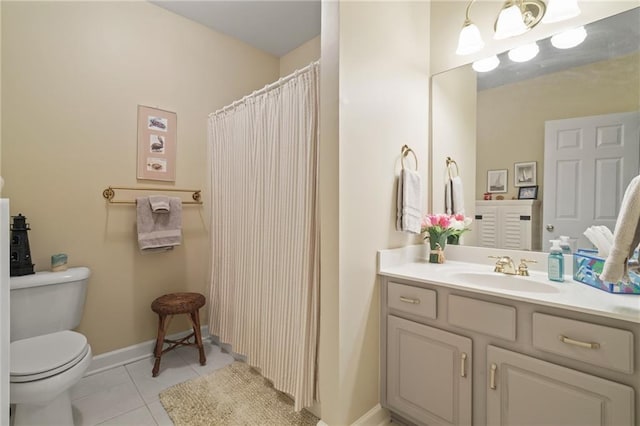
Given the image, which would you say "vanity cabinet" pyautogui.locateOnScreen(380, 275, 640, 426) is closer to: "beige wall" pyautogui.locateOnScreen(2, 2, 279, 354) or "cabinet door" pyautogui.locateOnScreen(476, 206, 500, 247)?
"cabinet door" pyautogui.locateOnScreen(476, 206, 500, 247)

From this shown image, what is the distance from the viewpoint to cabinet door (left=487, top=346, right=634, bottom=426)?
3.03 ft

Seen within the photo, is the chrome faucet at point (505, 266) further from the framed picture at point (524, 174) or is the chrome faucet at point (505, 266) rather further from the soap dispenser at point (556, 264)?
the framed picture at point (524, 174)

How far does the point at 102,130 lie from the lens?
2.04 m

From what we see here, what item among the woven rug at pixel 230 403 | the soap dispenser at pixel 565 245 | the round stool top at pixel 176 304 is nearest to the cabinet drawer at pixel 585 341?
the soap dispenser at pixel 565 245

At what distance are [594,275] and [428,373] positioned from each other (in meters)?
0.82

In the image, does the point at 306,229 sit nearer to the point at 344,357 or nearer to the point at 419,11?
the point at 344,357

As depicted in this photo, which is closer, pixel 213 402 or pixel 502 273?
pixel 502 273

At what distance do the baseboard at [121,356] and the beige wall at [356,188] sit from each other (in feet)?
5.09

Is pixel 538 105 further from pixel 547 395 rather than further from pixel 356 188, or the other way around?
pixel 547 395

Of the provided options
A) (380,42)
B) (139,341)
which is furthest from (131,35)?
(139,341)

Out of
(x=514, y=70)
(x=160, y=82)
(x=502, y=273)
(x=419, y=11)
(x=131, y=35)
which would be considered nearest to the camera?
(x=502, y=273)

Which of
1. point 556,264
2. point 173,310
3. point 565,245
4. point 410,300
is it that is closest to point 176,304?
point 173,310

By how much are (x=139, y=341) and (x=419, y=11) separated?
3025 mm

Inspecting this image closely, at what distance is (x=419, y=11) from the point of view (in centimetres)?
183
